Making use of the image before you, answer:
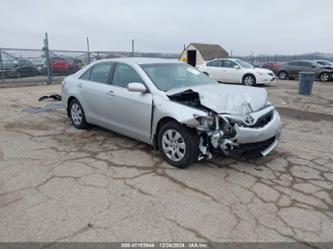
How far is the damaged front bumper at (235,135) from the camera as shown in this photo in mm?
3631

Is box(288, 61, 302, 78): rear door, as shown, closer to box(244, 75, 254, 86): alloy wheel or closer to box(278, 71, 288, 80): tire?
box(278, 71, 288, 80): tire

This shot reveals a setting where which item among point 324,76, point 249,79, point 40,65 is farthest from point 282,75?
point 40,65

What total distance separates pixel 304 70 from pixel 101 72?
16901 millimetres

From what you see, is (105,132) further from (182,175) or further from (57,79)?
(57,79)

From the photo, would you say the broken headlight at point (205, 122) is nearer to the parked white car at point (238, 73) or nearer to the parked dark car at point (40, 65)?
the parked white car at point (238, 73)

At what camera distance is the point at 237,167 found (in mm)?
4109

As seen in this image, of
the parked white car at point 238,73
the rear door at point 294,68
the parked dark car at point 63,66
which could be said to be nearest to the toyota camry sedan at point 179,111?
the parked white car at point 238,73

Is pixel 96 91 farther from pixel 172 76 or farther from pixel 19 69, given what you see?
pixel 19 69

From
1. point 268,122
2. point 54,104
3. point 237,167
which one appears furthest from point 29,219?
point 54,104

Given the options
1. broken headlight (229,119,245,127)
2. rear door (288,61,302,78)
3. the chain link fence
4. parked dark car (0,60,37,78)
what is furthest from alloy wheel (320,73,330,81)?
parked dark car (0,60,37,78)

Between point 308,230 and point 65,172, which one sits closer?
point 308,230

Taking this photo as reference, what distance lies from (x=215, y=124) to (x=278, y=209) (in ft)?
4.20

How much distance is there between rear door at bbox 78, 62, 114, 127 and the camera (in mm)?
5051

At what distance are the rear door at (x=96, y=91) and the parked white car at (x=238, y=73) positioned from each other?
30.0 feet
